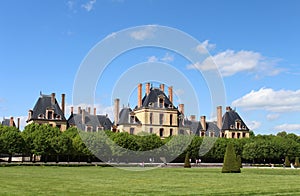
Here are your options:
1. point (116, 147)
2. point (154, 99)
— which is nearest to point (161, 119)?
point (154, 99)

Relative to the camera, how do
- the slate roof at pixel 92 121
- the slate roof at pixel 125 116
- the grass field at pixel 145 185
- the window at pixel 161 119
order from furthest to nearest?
1. the window at pixel 161 119
2. the slate roof at pixel 92 121
3. the slate roof at pixel 125 116
4. the grass field at pixel 145 185

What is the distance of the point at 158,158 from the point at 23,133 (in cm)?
1982

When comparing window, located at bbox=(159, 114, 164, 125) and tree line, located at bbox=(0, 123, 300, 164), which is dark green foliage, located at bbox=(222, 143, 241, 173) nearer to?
tree line, located at bbox=(0, 123, 300, 164)

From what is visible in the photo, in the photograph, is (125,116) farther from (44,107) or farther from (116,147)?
(116,147)

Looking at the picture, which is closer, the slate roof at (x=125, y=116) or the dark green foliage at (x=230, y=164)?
the dark green foliage at (x=230, y=164)

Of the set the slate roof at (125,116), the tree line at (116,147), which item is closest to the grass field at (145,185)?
the tree line at (116,147)

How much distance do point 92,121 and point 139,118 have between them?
28.4 feet

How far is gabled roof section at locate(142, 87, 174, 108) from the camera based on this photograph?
78.1 metres

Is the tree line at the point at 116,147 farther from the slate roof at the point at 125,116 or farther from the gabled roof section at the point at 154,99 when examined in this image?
the gabled roof section at the point at 154,99

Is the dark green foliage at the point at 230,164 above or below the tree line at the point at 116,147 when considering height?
below

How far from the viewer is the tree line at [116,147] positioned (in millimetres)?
56344

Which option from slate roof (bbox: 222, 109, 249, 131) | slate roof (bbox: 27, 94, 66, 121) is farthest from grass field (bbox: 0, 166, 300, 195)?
slate roof (bbox: 222, 109, 249, 131)

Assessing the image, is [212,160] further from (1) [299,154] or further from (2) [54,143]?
(2) [54,143]

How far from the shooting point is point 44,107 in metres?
74.6
